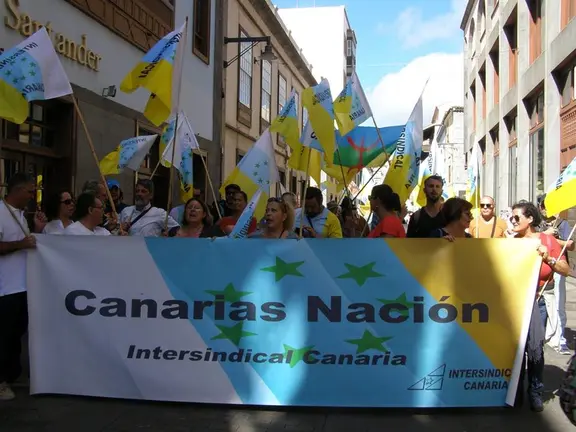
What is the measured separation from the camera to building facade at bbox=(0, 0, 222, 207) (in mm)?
8914

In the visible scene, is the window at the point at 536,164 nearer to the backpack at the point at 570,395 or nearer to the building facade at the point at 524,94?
the building facade at the point at 524,94

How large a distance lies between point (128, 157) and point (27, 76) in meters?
2.88

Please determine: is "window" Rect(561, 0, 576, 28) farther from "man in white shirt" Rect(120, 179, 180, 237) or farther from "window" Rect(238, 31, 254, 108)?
"man in white shirt" Rect(120, 179, 180, 237)

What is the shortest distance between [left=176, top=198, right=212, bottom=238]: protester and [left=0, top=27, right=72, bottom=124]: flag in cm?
154

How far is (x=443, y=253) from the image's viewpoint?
183 inches

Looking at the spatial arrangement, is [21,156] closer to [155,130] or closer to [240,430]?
[155,130]

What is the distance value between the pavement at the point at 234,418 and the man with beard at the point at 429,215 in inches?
71.8

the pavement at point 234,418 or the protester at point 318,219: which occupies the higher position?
the protester at point 318,219

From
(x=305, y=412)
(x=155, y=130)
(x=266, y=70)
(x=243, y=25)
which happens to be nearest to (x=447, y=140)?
(x=266, y=70)

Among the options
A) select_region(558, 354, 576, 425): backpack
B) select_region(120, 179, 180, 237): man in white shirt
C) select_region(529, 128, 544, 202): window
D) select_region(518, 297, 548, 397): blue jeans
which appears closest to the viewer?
select_region(558, 354, 576, 425): backpack

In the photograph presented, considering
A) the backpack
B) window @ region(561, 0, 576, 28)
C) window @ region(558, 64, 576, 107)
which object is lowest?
the backpack

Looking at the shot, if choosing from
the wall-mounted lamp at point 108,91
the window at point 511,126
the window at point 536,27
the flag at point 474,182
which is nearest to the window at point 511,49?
the window at point 511,126

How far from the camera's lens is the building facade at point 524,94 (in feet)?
48.8

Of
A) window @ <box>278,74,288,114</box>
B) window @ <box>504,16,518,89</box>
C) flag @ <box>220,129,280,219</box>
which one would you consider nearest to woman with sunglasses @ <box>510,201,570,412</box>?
flag @ <box>220,129,280,219</box>
